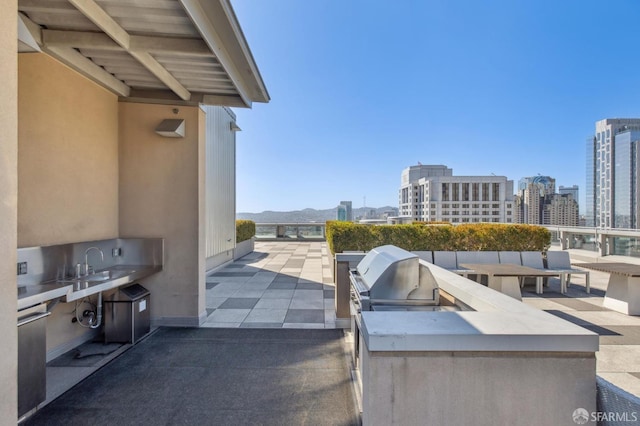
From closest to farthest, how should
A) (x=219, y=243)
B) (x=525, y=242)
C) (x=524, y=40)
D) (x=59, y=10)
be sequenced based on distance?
(x=59, y=10)
(x=525, y=242)
(x=219, y=243)
(x=524, y=40)

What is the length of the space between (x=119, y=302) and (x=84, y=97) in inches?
104

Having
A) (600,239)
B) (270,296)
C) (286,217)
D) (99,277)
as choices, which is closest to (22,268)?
(99,277)

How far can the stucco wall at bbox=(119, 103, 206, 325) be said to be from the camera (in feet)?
13.1

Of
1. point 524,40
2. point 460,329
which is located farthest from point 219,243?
point 524,40

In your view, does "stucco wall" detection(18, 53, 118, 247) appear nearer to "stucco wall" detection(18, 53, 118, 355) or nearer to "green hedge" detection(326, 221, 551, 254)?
"stucco wall" detection(18, 53, 118, 355)

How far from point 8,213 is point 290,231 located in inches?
583

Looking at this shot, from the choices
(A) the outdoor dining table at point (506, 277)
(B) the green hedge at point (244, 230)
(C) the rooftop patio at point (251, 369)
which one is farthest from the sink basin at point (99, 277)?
(B) the green hedge at point (244, 230)

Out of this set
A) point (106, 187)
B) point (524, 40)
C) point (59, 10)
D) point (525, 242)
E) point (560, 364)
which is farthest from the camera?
point (524, 40)

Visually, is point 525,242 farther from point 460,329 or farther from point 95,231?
point 95,231

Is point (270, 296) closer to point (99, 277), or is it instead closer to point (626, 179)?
point (99, 277)

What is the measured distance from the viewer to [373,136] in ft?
73.6

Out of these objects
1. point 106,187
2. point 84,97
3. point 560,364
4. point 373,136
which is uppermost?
point 373,136

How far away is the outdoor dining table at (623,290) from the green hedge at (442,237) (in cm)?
225

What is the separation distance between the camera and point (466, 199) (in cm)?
5669
